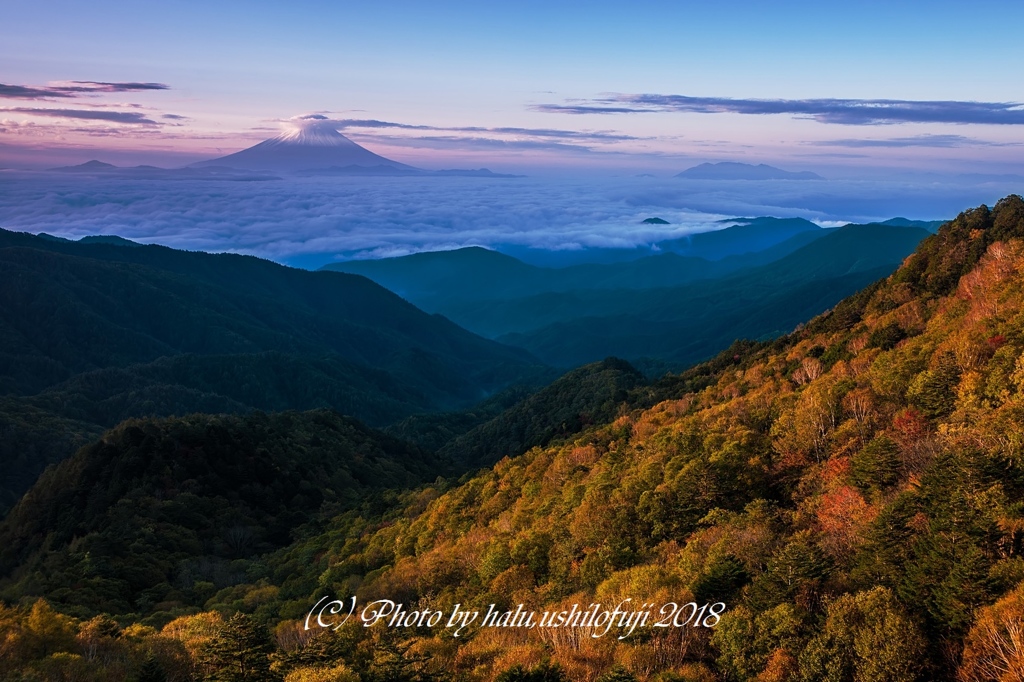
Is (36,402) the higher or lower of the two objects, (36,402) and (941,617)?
the lower

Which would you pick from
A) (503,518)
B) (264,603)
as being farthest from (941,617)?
(264,603)

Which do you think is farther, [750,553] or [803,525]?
[803,525]

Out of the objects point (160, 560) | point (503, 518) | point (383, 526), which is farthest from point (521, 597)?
point (160, 560)

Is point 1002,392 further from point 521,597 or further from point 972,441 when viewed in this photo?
point 521,597

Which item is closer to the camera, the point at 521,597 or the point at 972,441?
the point at 972,441

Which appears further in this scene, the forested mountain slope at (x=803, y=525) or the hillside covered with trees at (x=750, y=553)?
the hillside covered with trees at (x=750, y=553)

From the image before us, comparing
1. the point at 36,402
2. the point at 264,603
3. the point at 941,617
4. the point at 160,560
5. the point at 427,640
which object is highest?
the point at 941,617

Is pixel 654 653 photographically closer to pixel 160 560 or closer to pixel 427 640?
pixel 427 640

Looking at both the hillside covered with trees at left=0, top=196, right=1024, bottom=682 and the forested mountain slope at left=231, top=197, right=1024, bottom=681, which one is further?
the hillside covered with trees at left=0, top=196, right=1024, bottom=682

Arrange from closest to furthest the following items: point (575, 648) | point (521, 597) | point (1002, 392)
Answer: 1. point (575, 648)
2. point (1002, 392)
3. point (521, 597)

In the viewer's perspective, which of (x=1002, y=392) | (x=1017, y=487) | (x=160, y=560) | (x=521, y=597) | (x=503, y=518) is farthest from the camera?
(x=160, y=560)
